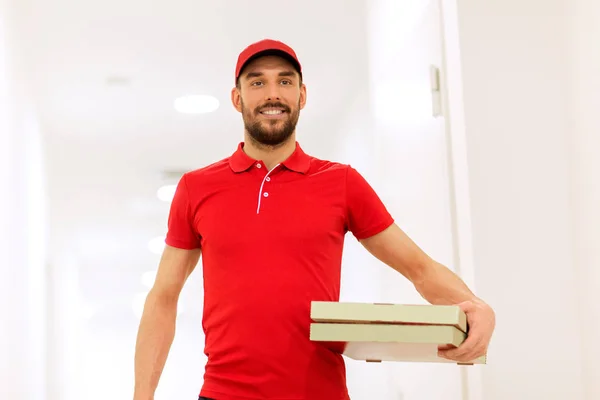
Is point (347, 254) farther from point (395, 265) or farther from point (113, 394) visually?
point (113, 394)

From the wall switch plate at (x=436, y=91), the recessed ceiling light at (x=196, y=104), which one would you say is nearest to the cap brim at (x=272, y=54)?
the wall switch plate at (x=436, y=91)

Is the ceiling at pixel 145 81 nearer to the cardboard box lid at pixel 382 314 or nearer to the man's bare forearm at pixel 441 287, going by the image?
the man's bare forearm at pixel 441 287

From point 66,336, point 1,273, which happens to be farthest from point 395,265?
point 66,336

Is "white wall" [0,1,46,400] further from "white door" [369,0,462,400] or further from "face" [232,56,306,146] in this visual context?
"face" [232,56,306,146]

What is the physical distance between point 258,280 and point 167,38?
7.09 feet

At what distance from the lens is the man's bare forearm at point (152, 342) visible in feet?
4.11

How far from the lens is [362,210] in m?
1.28

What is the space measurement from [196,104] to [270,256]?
2.85 m

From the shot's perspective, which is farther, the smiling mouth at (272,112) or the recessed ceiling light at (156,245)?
the recessed ceiling light at (156,245)

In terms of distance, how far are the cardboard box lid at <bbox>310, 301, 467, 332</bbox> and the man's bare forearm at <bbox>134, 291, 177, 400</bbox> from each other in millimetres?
385

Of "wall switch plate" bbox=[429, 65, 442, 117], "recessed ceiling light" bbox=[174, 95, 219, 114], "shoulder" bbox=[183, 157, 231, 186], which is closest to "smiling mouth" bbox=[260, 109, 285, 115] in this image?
"shoulder" bbox=[183, 157, 231, 186]

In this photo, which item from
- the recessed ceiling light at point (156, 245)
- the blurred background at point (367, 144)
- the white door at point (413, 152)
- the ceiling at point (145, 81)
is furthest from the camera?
the recessed ceiling light at point (156, 245)

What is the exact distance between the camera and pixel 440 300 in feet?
4.11

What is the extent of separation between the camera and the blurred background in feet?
4.93
